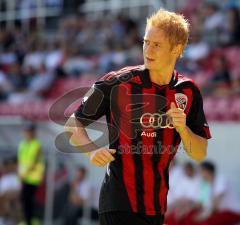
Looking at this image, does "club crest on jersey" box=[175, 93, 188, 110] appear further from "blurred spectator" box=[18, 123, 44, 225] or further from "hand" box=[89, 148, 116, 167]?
"blurred spectator" box=[18, 123, 44, 225]

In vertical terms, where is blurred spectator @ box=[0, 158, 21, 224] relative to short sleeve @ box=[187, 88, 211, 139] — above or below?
below

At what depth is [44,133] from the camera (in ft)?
49.5

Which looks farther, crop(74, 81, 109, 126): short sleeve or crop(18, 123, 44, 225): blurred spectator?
crop(18, 123, 44, 225): blurred spectator

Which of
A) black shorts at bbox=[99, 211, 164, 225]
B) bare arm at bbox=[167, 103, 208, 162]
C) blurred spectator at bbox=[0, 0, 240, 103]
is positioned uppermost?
blurred spectator at bbox=[0, 0, 240, 103]

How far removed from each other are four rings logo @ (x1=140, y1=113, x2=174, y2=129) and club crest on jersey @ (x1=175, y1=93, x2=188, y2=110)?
0.13 meters

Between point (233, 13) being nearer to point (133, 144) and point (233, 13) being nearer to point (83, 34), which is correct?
point (83, 34)

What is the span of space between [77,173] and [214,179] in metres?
3.16

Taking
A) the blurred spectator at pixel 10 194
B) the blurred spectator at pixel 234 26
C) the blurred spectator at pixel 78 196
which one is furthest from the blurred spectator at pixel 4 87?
the blurred spectator at pixel 234 26

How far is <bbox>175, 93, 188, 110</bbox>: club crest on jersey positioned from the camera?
5.28m

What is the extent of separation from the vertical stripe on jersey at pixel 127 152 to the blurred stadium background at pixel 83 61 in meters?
6.69

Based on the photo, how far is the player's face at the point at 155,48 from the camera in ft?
16.9

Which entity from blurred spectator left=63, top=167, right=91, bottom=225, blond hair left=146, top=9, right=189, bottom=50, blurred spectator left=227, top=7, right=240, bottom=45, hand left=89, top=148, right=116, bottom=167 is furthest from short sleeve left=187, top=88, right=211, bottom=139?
blurred spectator left=227, top=7, right=240, bottom=45

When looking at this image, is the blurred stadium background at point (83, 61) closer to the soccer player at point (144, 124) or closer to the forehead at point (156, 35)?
the soccer player at point (144, 124)

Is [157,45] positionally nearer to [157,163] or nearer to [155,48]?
[155,48]
